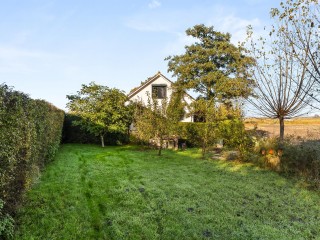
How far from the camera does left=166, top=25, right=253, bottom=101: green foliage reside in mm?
26875

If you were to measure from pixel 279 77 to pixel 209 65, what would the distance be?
15.8 metres

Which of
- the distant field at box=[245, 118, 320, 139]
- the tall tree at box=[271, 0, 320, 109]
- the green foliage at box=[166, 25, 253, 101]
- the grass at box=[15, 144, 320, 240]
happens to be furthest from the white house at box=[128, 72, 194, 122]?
the grass at box=[15, 144, 320, 240]

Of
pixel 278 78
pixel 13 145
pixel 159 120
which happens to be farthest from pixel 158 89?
pixel 13 145

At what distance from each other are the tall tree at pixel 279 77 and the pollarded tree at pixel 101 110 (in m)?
11.7

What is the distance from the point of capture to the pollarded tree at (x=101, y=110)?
20.3 meters

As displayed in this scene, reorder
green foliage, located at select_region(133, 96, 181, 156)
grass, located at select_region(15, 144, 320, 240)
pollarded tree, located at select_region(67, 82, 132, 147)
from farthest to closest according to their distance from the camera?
pollarded tree, located at select_region(67, 82, 132, 147)
green foliage, located at select_region(133, 96, 181, 156)
grass, located at select_region(15, 144, 320, 240)

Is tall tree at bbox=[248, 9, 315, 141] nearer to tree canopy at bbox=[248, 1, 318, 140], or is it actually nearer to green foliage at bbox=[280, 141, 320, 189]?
tree canopy at bbox=[248, 1, 318, 140]

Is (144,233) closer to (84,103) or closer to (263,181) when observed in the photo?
(263,181)

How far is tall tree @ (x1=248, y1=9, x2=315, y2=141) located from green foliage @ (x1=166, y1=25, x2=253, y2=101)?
1338cm

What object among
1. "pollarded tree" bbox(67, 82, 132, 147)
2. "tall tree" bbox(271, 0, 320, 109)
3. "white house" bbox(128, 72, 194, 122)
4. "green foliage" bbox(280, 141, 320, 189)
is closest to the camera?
"green foliage" bbox(280, 141, 320, 189)

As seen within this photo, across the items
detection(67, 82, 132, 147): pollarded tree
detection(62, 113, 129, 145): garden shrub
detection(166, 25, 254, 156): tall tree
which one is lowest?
detection(62, 113, 129, 145): garden shrub

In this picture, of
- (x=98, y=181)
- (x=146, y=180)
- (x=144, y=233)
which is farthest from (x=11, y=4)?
(x=144, y=233)

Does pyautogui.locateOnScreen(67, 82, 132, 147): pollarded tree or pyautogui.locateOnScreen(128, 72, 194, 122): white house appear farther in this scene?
pyautogui.locateOnScreen(128, 72, 194, 122): white house

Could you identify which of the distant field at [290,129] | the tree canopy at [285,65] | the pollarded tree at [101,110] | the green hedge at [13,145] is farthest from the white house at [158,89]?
the green hedge at [13,145]
